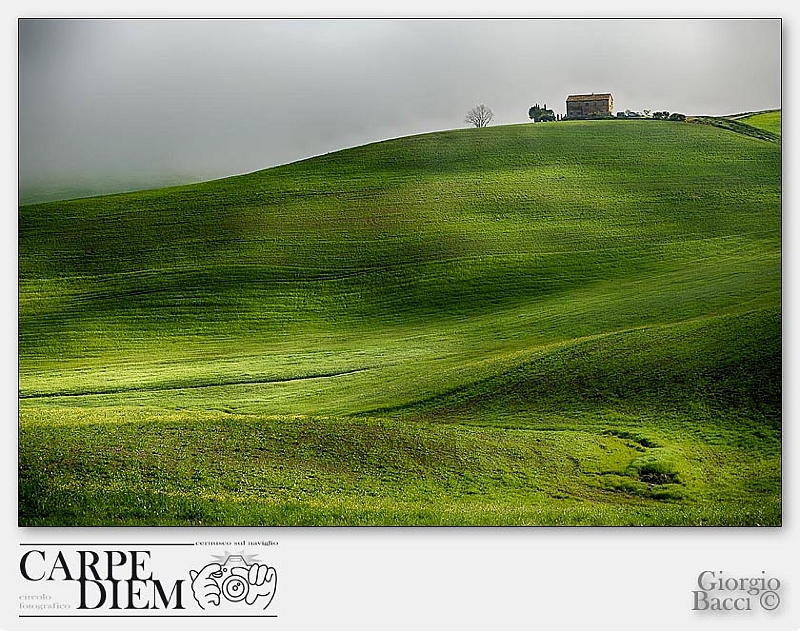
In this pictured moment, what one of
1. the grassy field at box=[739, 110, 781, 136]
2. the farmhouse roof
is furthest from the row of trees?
the grassy field at box=[739, 110, 781, 136]

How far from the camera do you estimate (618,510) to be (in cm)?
429

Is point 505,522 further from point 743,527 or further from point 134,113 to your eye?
point 134,113

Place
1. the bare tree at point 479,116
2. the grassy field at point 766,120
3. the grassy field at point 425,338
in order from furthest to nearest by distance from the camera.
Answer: the bare tree at point 479,116
the grassy field at point 766,120
the grassy field at point 425,338

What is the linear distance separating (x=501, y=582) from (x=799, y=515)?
175cm

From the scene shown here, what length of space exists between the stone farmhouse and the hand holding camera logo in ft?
10.6

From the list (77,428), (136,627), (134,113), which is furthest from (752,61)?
(136,627)

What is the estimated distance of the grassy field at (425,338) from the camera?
4.31 meters

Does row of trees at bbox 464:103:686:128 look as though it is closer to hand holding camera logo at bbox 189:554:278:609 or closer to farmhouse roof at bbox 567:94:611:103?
farmhouse roof at bbox 567:94:611:103

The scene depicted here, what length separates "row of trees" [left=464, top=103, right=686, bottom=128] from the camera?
181 inches

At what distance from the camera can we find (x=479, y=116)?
4656mm

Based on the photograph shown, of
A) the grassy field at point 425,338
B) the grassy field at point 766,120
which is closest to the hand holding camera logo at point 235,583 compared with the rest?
the grassy field at point 425,338

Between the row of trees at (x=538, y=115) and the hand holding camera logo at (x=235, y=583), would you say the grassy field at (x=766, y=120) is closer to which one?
the row of trees at (x=538, y=115)

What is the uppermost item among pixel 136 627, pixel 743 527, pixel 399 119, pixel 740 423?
pixel 399 119

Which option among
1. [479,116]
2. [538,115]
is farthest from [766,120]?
[479,116]
